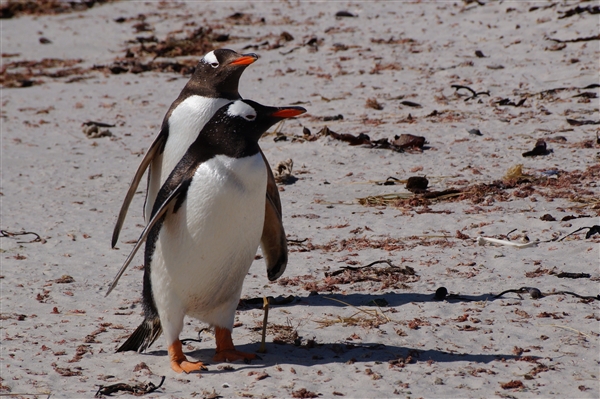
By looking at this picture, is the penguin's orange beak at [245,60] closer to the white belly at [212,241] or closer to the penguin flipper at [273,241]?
the penguin flipper at [273,241]

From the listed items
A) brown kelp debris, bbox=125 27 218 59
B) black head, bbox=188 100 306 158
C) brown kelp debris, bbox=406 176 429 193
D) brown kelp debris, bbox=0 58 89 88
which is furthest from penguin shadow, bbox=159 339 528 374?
brown kelp debris, bbox=0 58 89 88

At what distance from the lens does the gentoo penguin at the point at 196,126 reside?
12.7ft

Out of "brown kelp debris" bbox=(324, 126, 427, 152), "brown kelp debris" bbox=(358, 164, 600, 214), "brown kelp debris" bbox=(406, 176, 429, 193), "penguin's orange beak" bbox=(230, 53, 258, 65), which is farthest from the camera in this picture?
"brown kelp debris" bbox=(324, 126, 427, 152)

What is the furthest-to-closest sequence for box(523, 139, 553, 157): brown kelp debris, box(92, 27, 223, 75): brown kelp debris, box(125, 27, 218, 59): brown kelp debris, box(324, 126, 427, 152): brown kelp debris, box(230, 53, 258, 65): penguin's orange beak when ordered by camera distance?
box(125, 27, 218, 59): brown kelp debris < box(92, 27, 223, 75): brown kelp debris < box(324, 126, 427, 152): brown kelp debris < box(523, 139, 553, 157): brown kelp debris < box(230, 53, 258, 65): penguin's orange beak

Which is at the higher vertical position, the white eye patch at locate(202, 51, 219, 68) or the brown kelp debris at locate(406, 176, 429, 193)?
the white eye patch at locate(202, 51, 219, 68)

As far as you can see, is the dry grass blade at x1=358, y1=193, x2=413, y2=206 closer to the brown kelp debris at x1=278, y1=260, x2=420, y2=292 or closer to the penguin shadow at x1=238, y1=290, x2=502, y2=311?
the brown kelp debris at x1=278, y1=260, x2=420, y2=292

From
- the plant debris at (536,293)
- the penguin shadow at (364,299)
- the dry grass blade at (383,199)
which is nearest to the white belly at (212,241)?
the penguin shadow at (364,299)

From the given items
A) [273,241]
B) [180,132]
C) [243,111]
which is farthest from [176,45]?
[243,111]

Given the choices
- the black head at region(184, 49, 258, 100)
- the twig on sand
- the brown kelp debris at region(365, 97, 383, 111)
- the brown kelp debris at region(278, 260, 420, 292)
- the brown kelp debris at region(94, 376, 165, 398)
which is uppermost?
the black head at region(184, 49, 258, 100)

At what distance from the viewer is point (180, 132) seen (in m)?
4.26

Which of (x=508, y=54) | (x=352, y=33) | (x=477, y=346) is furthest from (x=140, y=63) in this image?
(x=477, y=346)

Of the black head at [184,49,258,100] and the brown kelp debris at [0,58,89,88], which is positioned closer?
the black head at [184,49,258,100]

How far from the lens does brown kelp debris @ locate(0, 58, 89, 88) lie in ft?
33.9

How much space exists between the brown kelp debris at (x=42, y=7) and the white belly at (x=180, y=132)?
10271mm
